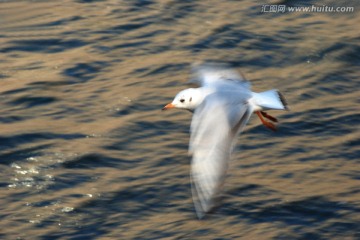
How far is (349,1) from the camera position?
11406 mm

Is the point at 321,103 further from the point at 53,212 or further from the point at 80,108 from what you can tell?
the point at 53,212

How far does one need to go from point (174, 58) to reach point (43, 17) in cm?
169

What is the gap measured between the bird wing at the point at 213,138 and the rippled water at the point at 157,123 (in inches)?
36.4

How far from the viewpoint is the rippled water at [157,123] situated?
7250 millimetres

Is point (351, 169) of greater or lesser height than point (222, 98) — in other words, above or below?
below

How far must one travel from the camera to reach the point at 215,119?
648 cm

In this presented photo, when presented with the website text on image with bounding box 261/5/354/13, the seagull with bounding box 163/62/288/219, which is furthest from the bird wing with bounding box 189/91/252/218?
the website text on image with bounding box 261/5/354/13

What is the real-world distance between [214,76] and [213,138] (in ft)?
5.46

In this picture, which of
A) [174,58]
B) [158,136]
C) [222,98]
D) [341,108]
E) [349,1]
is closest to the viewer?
[222,98]

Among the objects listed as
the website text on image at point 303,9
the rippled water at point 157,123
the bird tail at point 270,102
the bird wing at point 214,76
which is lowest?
the rippled water at point 157,123

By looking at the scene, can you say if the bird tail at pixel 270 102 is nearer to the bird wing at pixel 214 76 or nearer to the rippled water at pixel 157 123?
the bird wing at pixel 214 76

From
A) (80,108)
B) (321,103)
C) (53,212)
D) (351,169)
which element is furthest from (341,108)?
(53,212)

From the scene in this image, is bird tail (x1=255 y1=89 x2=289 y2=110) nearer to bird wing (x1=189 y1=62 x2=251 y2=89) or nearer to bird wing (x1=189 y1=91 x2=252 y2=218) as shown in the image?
bird wing (x1=189 y1=91 x2=252 y2=218)

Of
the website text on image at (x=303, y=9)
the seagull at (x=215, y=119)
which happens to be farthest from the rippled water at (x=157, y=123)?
the seagull at (x=215, y=119)
